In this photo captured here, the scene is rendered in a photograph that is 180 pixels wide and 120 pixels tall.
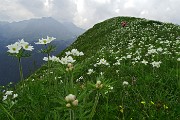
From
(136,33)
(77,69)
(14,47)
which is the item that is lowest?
(77,69)

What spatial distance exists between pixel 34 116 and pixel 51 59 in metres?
1.39

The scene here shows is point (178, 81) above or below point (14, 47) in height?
below

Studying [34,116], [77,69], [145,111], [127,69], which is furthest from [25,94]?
[127,69]

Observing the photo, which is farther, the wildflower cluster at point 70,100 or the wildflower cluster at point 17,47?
the wildflower cluster at point 17,47

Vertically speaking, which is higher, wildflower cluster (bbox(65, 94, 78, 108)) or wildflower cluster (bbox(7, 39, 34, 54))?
wildflower cluster (bbox(7, 39, 34, 54))

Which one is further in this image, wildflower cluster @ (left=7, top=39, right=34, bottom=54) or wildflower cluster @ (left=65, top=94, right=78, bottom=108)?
wildflower cluster @ (left=7, top=39, right=34, bottom=54)

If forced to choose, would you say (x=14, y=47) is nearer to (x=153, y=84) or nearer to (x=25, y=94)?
(x=25, y=94)

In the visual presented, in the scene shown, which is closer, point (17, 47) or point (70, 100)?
point (70, 100)

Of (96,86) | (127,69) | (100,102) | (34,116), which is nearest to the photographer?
(96,86)

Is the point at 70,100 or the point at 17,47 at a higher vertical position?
the point at 17,47

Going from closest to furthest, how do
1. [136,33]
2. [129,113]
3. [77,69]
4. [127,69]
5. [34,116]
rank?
[77,69] < [34,116] < [129,113] < [127,69] < [136,33]

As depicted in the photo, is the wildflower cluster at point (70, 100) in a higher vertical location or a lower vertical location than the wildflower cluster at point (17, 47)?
lower

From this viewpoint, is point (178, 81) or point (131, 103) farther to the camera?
point (178, 81)

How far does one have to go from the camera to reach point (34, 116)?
16.1ft
